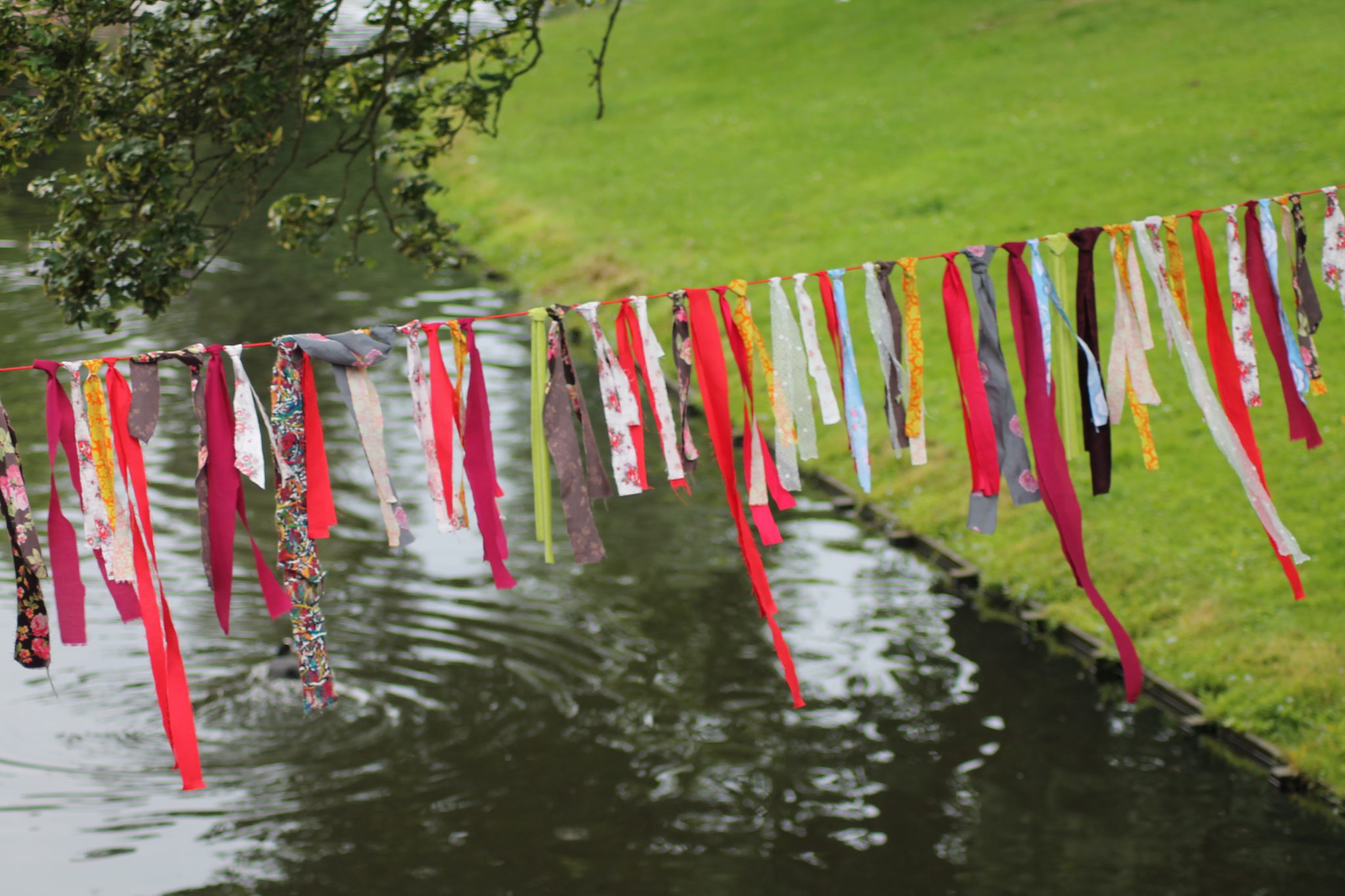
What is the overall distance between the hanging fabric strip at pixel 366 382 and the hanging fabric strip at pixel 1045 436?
188 cm

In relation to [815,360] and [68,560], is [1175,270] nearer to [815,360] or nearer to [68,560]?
[815,360]

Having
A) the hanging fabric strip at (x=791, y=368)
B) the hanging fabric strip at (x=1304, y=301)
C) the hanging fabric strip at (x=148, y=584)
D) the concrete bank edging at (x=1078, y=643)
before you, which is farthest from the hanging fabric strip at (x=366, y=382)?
the concrete bank edging at (x=1078, y=643)

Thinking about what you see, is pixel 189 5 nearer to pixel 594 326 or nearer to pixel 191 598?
pixel 594 326

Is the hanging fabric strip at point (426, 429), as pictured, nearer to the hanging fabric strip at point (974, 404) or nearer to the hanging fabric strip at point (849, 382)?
the hanging fabric strip at point (849, 382)

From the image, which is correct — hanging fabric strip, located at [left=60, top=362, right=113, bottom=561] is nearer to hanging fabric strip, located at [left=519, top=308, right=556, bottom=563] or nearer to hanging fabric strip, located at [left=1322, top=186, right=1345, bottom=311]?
hanging fabric strip, located at [left=519, top=308, right=556, bottom=563]

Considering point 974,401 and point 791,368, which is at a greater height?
point 791,368

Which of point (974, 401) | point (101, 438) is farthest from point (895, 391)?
point (101, 438)

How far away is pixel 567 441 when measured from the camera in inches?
156

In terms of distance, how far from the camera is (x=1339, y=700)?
22.1ft

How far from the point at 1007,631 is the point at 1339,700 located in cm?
204

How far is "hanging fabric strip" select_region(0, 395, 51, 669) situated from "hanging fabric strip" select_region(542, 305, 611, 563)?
4.68 ft

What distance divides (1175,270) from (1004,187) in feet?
38.7

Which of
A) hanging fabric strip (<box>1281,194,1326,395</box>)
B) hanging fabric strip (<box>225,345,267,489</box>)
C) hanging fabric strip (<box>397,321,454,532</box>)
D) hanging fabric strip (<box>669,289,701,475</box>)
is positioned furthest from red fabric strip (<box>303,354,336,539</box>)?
hanging fabric strip (<box>1281,194,1326,395</box>)

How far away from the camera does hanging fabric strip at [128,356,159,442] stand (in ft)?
11.4
